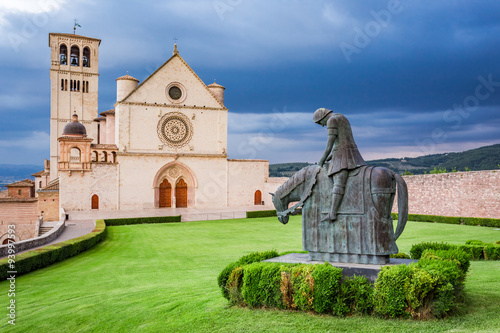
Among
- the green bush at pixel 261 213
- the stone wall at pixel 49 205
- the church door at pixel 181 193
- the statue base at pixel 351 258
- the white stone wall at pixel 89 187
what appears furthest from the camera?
the church door at pixel 181 193

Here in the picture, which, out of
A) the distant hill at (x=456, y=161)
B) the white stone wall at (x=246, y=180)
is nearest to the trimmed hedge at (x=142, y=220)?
the white stone wall at (x=246, y=180)

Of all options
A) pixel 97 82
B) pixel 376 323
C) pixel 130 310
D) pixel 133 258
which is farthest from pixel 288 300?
pixel 97 82

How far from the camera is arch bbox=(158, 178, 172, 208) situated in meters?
41.2

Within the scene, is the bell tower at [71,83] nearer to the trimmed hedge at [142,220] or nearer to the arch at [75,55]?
the arch at [75,55]

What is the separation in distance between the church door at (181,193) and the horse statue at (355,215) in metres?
35.3

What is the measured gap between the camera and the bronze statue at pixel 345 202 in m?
6.95

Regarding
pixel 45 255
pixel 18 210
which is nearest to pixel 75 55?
pixel 18 210

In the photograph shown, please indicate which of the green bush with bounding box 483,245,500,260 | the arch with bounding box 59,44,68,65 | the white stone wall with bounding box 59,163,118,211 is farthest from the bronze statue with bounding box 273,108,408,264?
the arch with bounding box 59,44,68,65

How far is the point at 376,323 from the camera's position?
5812mm

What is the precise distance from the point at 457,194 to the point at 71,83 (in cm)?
4814

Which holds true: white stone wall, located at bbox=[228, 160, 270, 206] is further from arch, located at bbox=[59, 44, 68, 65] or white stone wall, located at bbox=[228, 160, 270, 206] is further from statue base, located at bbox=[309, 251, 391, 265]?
statue base, located at bbox=[309, 251, 391, 265]

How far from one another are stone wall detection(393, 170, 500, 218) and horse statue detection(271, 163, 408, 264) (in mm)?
22817

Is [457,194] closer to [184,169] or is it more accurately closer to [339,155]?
[339,155]

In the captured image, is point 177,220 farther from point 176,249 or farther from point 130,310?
point 130,310
